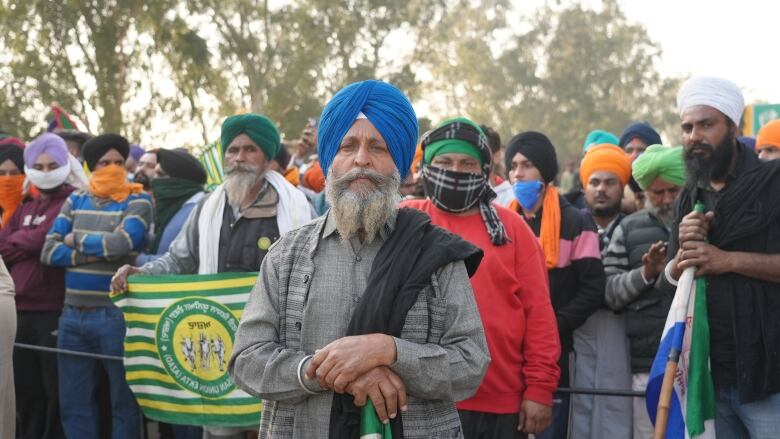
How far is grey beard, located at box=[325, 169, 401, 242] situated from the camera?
3.12 metres

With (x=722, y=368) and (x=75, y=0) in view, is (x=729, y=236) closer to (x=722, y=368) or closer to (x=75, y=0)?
(x=722, y=368)

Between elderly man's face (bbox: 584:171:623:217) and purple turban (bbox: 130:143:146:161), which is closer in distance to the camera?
elderly man's face (bbox: 584:171:623:217)

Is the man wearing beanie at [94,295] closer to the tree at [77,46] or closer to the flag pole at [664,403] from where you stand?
the flag pole at [664,403]

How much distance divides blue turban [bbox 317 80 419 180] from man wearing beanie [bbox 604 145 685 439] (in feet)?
7.65

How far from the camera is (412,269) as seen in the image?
3.02 m

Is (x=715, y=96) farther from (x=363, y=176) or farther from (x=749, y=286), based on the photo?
(x=363, y=176)

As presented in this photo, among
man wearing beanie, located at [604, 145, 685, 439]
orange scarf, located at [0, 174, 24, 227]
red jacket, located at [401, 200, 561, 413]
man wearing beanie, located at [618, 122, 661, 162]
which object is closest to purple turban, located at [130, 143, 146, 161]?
orange scarf, located at [0, 174, 24, 227]

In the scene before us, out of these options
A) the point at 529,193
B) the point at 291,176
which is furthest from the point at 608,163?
the point at 291,176

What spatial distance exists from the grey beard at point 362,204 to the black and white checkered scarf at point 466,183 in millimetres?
1245

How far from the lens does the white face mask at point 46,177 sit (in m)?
7.42

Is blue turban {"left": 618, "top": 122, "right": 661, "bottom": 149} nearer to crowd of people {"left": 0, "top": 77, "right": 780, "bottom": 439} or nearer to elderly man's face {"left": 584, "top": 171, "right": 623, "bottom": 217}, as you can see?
crowd of people {"left": 0, "top": 77, "right": 780, "bottom": 439}

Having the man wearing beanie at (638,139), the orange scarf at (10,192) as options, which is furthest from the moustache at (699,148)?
the orange scarf at (10,192)

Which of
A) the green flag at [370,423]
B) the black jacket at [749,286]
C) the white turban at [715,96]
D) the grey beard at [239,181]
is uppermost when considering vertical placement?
the white turban at [715,96]

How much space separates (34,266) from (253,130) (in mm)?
2651
